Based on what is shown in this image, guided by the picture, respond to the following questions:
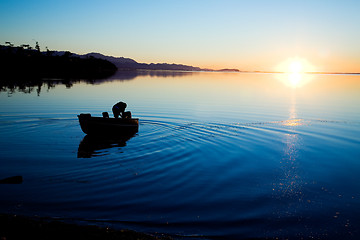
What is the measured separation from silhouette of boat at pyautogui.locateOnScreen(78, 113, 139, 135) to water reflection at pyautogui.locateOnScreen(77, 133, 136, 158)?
465mm

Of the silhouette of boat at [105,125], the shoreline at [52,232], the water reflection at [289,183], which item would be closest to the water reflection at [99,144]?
the silhouette of boat at [105,125]

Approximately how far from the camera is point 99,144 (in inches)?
834

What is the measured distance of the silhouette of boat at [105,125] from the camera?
22109mm

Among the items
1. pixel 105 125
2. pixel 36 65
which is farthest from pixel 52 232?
pixel 36 65

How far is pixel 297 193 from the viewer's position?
1285cm

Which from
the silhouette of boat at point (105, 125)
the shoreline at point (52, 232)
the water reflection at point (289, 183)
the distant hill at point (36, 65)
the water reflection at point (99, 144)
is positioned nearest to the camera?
the shoreline at point (52, 232)

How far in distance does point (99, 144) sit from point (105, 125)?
230cm

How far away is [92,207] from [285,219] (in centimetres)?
717

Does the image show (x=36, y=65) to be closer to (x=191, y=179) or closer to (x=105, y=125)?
(x=105, y=125)

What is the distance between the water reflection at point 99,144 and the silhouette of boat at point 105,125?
0.47 m

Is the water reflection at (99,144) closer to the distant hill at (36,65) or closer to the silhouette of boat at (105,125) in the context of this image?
the silhouette of boat at (105,125)

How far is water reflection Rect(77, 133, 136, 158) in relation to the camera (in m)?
18.1

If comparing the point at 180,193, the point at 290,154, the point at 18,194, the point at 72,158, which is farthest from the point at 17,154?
the point at 290,154

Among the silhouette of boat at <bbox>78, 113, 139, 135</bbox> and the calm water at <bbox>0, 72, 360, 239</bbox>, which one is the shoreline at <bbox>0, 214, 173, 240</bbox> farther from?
the silhouette of boat at <bbox>78, 113, 139, 135</bbox>
